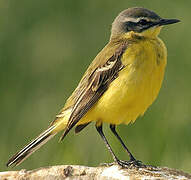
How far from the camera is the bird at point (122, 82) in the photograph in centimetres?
914

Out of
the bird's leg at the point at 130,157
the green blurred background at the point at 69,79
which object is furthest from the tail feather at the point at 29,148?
the bird's leg at the point at 130,157

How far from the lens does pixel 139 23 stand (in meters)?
9.75

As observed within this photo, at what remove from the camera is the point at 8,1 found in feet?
42.4

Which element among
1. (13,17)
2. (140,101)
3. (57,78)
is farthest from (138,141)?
(13,17)

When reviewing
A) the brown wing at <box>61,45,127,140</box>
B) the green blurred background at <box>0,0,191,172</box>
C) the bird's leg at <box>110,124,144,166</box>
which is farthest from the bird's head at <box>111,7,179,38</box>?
the green blurred background at <box>0,0,191,172</box>

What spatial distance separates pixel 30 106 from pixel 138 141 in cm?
198

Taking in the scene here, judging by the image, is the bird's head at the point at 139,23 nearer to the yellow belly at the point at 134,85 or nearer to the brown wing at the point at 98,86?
the yellow belly at the point at 134,85

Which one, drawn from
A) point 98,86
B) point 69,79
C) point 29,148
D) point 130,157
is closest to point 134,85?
point 98,86

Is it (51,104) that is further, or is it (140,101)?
(51,104)

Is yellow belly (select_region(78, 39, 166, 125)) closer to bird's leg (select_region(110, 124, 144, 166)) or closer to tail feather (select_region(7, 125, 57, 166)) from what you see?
bird's leg (select_region(110, 124, 144, 166))

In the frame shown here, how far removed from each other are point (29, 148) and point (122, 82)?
4.96 ft

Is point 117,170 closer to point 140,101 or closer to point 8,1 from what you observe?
point 140,101

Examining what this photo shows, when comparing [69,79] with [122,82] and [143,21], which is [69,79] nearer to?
[143,21]

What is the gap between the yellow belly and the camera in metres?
9.09
